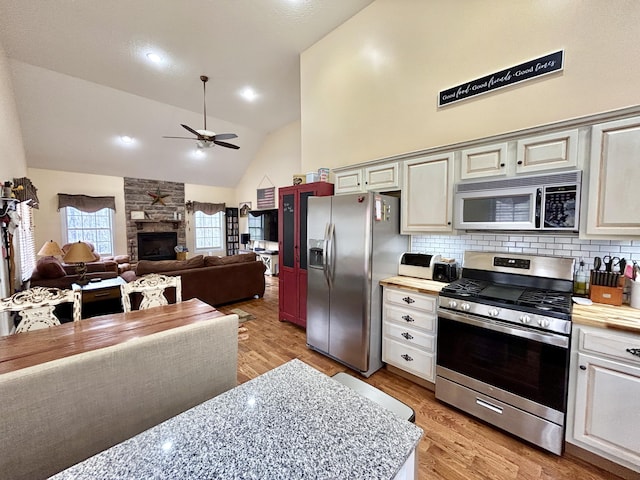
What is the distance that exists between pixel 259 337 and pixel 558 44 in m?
3.95

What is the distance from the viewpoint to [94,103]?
17.1 feet

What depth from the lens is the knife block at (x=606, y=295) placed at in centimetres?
172

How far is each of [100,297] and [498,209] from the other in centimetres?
504

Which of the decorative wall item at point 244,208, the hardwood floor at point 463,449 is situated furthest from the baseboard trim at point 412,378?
the decorative wall item at point 244,208

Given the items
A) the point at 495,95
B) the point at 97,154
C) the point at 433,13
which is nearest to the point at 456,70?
the point at 495,95

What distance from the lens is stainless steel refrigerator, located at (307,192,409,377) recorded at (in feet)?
8.12

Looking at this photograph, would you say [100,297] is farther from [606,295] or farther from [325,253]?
[606,295]

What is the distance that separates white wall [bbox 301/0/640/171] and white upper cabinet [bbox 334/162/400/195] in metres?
0.37

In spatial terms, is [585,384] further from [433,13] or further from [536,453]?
[433,13]

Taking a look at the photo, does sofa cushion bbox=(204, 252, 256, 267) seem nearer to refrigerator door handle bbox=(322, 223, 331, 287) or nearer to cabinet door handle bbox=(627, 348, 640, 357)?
refrigerator door handle bbox=(322, 223, 331, 287)

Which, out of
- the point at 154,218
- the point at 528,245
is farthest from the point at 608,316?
the point at 154,218

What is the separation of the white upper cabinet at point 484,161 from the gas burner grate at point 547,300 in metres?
0.92

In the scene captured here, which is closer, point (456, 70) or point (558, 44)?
point (558, 44)

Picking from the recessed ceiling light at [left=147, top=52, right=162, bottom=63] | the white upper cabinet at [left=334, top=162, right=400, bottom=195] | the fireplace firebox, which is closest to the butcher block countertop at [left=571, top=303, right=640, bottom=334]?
the white upper cabinet at [left=334, top=162, right=400, bottom=195]
